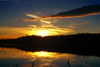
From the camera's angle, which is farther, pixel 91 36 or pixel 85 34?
pixel 85 34

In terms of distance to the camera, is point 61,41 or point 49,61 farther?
point 61,41

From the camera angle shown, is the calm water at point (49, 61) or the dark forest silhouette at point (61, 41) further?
the dark forest silhouette at point (61, 41)

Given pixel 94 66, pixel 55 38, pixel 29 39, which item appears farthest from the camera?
pixel 29 39

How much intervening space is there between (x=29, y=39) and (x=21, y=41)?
533 inches

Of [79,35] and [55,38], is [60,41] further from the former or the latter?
[79,35]

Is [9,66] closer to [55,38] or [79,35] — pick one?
[79,35]

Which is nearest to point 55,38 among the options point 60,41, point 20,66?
point 60,41

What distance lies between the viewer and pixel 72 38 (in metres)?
127

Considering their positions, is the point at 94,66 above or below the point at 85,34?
below

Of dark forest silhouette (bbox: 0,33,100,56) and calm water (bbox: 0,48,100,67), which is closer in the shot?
calm water (bbox: 0,48,100,67)

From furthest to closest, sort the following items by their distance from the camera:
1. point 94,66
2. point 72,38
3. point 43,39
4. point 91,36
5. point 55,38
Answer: point 43,39, point 55,38, point 72,38, point 91,36, point 94,66

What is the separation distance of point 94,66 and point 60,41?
378ft

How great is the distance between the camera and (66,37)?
133 m

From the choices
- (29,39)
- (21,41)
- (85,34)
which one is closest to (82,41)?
(85,34)
